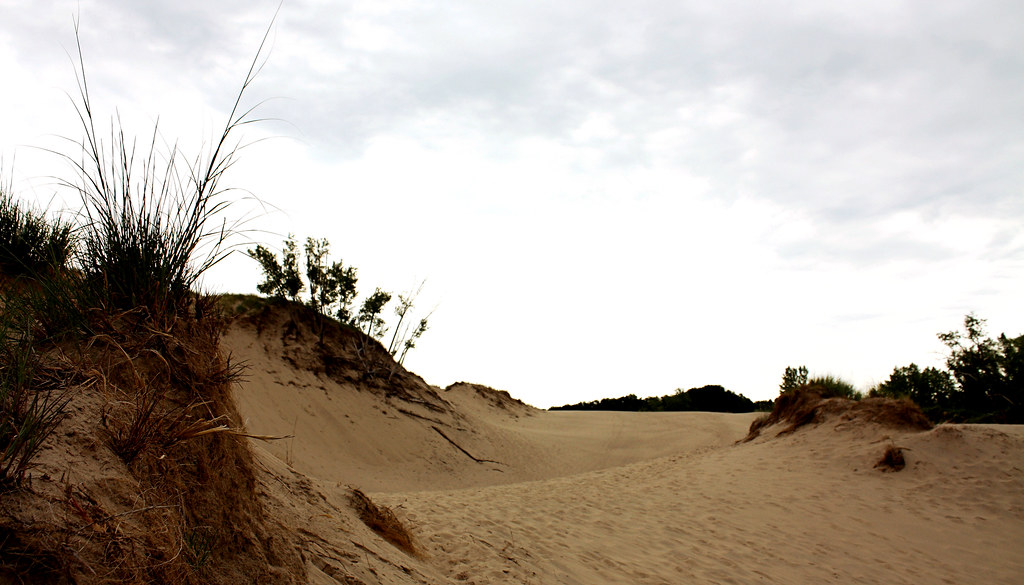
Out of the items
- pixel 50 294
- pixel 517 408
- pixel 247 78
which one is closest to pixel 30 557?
pixel 50 294

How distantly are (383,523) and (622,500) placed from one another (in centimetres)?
616

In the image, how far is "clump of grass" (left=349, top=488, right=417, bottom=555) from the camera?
217 inches

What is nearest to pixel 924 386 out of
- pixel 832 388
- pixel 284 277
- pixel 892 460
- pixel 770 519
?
pixel 832 388

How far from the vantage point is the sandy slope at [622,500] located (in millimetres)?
5730

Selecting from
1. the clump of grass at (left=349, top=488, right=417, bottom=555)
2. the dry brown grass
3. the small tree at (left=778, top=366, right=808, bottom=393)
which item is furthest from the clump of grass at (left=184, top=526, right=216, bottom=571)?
the small tree at (left=778, top=366, right=808, bottom=393)

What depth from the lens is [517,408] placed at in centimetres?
2750

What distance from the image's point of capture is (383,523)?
558 centimetres

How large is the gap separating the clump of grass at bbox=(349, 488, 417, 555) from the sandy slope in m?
0.18

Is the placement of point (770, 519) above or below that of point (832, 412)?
below

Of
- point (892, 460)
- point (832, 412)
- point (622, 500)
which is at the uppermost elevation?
point (832, 412)

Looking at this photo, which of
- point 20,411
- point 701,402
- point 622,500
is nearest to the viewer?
point 20,411

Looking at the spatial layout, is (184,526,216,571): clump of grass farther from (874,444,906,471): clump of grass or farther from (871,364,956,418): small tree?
(871,364,956,418): small tree

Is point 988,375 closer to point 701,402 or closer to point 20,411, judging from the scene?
point 701,402

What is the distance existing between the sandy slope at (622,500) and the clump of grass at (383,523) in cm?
18
